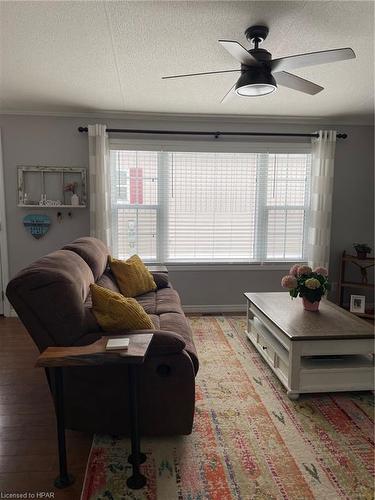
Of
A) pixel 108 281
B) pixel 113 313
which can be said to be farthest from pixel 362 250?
pixel 113 313

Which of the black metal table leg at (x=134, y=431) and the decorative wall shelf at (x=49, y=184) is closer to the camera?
the black metal table leg at (x=134, y=431)

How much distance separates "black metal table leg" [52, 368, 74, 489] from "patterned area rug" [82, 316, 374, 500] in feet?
0.36

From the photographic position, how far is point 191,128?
4.11m

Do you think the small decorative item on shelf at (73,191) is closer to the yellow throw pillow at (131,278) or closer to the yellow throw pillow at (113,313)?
the yellow throw pillow at (131,278)

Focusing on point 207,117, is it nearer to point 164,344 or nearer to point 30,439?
point 164,344

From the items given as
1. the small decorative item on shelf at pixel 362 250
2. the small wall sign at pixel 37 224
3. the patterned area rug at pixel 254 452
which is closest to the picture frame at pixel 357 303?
the small decorative item on shelf at pixel 362 250

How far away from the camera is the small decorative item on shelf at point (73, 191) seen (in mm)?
3908

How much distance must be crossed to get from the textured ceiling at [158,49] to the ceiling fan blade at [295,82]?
224mm

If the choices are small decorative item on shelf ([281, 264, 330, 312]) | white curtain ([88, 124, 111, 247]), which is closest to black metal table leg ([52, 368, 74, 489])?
small decorative item on shelf ([281, 264, 330, 312])

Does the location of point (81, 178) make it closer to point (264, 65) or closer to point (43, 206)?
point (43, 206)

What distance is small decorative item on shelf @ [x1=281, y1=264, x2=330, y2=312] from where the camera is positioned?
8.97 feet

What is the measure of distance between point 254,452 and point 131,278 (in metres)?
1.79

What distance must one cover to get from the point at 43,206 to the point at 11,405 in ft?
7.32

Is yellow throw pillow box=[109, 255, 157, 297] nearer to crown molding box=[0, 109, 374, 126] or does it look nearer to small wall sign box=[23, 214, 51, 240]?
small wall sign box=[23, 214, 51, 240]
